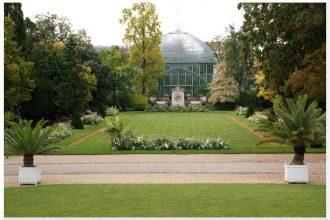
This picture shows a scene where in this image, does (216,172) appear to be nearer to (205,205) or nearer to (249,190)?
(249,190)

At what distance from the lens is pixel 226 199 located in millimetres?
12539

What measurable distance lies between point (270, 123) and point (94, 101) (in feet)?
139

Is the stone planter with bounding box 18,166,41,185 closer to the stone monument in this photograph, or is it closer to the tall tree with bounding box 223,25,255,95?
the tall tree with bounding box 223,25,255,95

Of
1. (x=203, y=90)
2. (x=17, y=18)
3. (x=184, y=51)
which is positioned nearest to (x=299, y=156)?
(x=17, y=18)

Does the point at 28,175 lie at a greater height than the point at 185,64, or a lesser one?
lesser

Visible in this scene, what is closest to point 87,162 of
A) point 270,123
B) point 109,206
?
point 270,123

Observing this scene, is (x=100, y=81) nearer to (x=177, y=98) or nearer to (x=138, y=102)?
(x=138, y=102)

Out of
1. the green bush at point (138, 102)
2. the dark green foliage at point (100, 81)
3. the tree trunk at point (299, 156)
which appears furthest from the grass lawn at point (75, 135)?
the green bush at point (138, 102)

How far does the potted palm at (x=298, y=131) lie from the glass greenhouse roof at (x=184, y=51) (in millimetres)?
65437

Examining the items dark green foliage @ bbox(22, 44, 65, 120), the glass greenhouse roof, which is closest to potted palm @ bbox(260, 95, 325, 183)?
dark green foliage @ bbox(22, 44, 65, 120)

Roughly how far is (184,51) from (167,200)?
71.1 m

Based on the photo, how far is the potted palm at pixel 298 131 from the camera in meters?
15.9

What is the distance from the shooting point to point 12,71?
97.0ft

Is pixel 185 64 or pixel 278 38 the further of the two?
pixel 185 64
